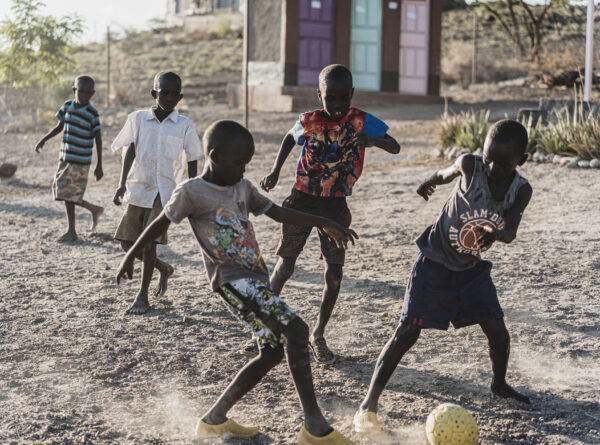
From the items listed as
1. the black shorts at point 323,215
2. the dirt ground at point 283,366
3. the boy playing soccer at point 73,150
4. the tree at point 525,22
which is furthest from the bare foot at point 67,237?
the tree at point 525,22

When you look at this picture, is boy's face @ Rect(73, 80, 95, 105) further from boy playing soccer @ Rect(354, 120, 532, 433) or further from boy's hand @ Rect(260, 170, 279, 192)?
boy playing soccer @ Rect(354, 120, 532, 433)

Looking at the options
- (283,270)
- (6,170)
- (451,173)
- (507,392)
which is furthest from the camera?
(6,170)

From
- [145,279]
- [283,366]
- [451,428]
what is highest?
[145,279]

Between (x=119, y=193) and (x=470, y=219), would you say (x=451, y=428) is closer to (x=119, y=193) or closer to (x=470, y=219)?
(x=470, y=219)

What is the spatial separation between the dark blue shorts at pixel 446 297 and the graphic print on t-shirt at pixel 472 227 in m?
0.14

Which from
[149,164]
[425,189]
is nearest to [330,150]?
[425,189]

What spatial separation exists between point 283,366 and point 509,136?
1.79 meters

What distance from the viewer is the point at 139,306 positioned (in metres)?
5.23

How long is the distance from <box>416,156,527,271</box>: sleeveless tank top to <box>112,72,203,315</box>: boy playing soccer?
7.43 feet

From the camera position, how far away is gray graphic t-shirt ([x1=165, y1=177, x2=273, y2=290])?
3160 millimetres

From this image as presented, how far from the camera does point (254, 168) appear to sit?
12.3 meters

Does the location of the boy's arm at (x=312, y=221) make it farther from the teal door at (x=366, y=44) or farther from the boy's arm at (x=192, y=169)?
the teal door at (x=366, y=44)

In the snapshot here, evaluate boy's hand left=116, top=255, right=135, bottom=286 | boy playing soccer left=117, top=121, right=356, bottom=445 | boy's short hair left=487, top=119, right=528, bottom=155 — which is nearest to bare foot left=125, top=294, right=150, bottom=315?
boy's hand left=116, top=255, right=135, bottom=286

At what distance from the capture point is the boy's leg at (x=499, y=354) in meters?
3.51
